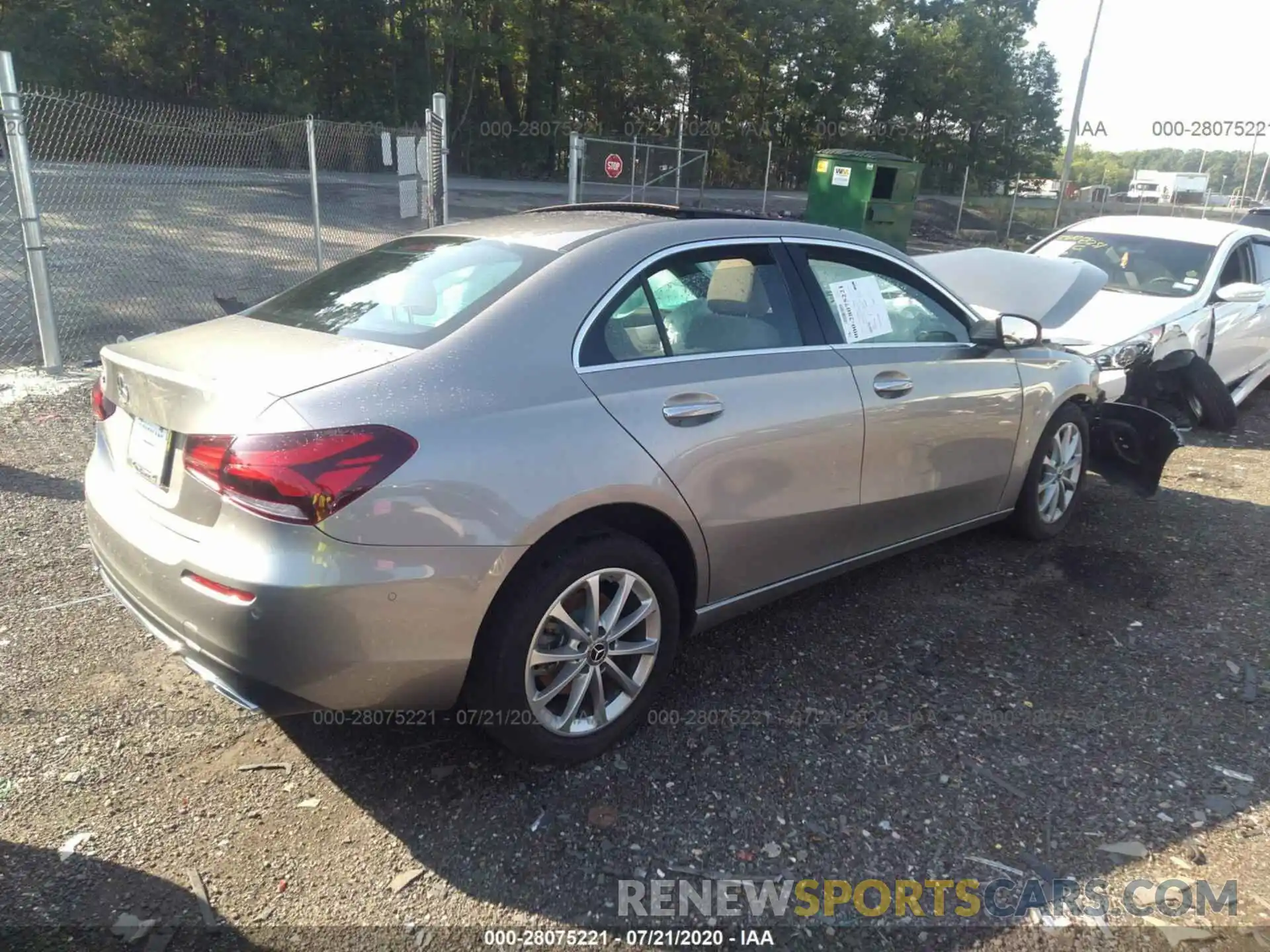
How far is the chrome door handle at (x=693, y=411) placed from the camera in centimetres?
290

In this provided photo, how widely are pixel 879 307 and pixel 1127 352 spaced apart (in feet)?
12.2

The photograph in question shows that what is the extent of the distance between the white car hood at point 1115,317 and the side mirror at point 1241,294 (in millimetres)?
207

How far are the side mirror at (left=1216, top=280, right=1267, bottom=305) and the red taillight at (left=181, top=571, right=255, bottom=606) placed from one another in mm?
7627

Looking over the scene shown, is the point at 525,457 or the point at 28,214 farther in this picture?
the point at 28,214

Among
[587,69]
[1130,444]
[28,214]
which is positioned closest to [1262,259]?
[1130,444]

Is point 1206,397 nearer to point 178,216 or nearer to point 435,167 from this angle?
point 435,167

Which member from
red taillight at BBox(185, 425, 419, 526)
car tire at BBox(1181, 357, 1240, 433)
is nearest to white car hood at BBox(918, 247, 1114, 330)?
car tire at BBox(1181, 357, 1240, 433)

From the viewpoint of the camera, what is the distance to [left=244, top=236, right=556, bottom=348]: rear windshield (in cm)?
281

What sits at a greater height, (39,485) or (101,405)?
(101,405)

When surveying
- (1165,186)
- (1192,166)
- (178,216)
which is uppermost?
(1192,166)

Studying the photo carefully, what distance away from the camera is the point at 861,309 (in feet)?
12.2

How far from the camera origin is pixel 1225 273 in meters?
7.75

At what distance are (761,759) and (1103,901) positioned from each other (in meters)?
1.02

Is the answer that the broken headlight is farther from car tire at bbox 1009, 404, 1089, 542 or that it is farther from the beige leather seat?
the beige leather seat
